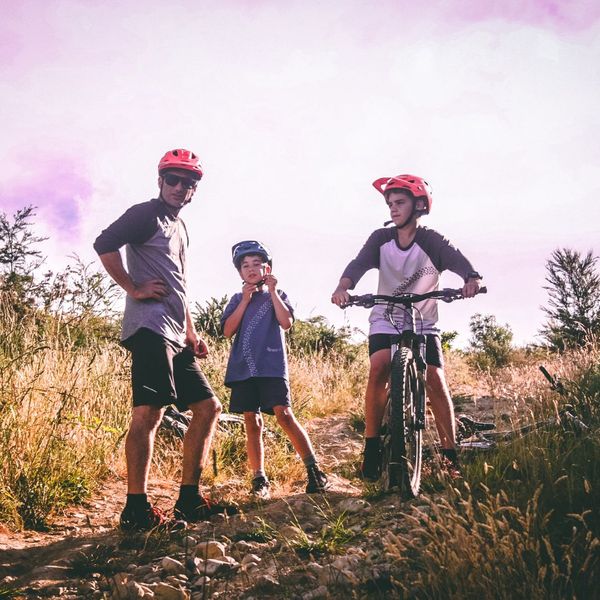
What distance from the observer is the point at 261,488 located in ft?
13.6

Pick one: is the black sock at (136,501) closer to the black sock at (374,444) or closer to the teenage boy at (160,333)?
the teenage boy at (160,333)

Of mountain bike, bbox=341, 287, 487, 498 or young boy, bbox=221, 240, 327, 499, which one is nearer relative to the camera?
mountain bike, bbox=341, 287, 487, 498

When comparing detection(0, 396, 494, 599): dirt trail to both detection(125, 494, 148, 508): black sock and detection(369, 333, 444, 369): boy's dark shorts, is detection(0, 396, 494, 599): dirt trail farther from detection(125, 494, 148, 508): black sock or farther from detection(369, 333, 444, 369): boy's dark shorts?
detection(369, 333, 444, 369): boy's dark shorts

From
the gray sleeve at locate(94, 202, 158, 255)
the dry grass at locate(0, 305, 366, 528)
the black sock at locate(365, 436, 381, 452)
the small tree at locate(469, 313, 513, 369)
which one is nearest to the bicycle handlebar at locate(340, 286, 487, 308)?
the black sock at locate(365, 436, 381, 452)

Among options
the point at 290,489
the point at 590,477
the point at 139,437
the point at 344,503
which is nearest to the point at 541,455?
the point at 590,477

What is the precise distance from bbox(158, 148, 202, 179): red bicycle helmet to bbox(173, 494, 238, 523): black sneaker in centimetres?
221

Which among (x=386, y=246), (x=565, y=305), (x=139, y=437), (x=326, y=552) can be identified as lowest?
(x=326, y=552)

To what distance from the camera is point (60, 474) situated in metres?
3.76

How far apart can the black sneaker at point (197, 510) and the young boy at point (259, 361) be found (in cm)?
58

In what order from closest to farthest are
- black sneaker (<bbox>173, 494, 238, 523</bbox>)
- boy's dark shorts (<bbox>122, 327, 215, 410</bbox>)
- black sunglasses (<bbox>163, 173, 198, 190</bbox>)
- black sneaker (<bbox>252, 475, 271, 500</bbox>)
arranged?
boy's dark shorts (<bbox>122, 327, 215, 410</bbox>) → black sneaker (<bbox>173, 494, 238, 523</bbox>) → black sunglasses (<bbox>163, 173, 198, 190</bbox>) → black sneaker (<bbox>252, 475, 271, 500</bbox>)

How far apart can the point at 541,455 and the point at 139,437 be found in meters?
2.62

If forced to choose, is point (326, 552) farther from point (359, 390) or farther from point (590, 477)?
point (359, 390)

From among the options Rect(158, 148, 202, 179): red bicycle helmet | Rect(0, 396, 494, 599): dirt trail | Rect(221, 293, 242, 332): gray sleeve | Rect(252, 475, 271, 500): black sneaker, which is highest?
Rect(158, 148, 202, 179): red bicycle helmet

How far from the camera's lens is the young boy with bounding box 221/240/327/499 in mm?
4215
